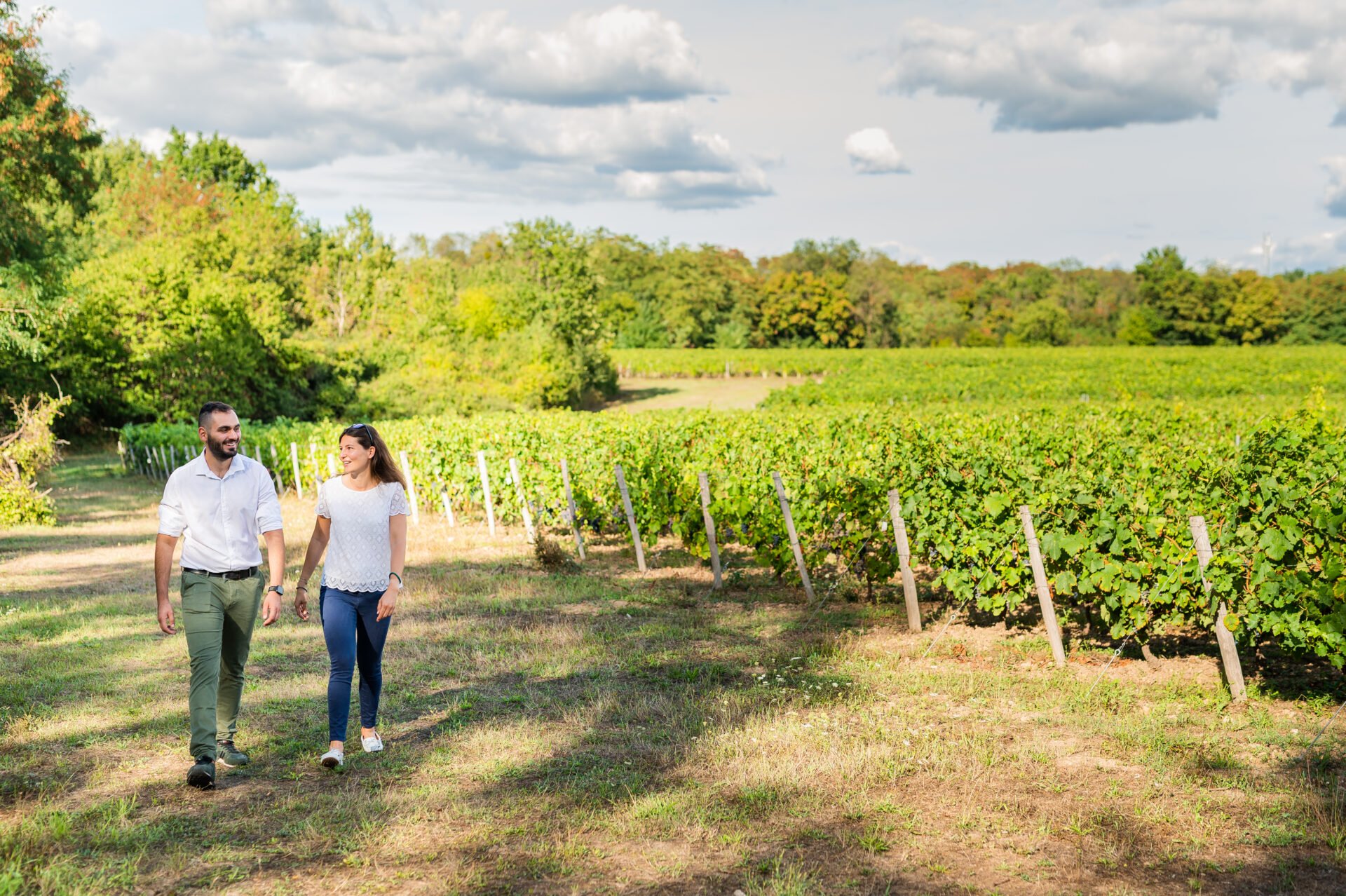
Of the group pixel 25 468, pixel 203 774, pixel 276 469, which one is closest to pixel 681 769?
pixel 203 774

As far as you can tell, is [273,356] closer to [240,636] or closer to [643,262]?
[240,636]

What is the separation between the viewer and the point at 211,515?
5586 mm

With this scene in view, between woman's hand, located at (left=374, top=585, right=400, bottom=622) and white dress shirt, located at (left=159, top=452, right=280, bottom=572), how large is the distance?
700mm

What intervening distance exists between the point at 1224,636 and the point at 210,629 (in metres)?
6.62

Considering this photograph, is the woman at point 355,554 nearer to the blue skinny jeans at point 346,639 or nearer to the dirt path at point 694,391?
the blue skinny jeans at point 346,639

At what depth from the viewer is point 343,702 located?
230 inches

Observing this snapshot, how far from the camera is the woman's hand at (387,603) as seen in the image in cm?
565

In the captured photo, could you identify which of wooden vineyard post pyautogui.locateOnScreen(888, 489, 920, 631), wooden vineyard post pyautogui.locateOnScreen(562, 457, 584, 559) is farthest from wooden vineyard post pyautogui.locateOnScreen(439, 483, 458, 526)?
wooden vineyard post pyautogui.locateOnScreen(888, 489, 920, 631)

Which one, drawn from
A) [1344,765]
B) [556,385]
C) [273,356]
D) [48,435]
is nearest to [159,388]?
[273,356]

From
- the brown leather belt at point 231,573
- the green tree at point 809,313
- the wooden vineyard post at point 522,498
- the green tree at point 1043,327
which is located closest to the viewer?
the brown leather belt at point 231,573

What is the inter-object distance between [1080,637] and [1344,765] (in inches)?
129

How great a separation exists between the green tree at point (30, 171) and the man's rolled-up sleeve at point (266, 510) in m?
21.3

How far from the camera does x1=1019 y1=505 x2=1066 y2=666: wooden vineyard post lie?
8.39 meters

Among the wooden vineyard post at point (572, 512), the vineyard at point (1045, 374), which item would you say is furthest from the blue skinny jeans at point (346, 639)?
the vineyard at point (1045, 374)
